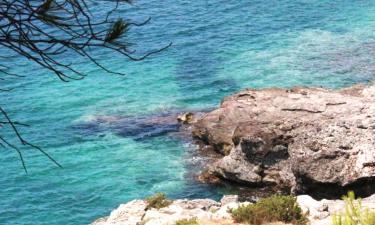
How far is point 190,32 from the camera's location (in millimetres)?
60688

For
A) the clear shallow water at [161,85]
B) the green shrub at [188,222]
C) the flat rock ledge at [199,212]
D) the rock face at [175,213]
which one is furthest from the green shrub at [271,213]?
the clear shallow water at [161,85]

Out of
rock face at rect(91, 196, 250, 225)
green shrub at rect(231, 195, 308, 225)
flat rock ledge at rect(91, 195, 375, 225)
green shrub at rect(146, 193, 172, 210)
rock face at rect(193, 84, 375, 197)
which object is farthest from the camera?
rock face at rect(193, 84, 375, 197)

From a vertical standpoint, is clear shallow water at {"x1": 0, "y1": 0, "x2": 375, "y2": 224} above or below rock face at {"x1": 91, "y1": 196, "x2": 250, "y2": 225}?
below

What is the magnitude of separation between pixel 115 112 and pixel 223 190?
589 inches

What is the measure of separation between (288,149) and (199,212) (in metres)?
9.70

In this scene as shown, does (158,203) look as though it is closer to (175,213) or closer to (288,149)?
(175,213)

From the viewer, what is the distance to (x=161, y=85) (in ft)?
167

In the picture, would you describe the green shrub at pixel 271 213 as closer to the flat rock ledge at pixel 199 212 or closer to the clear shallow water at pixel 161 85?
the flat rock ledge at pixel 199 212

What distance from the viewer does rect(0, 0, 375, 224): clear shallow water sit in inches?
1403

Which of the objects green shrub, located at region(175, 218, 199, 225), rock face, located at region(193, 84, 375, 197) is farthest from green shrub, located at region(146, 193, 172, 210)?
rock face, located at region(193, 84, 375, 197)

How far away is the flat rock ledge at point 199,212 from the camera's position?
22.3 metres

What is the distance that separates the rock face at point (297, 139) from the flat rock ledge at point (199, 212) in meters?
4.22

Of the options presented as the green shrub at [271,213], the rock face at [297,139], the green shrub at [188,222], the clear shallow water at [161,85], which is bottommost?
the clear shallow water at [161,85]

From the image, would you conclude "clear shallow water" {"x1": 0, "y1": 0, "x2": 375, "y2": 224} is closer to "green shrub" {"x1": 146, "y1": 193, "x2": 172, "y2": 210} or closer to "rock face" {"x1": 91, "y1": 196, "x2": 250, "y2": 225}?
"rock face" {"x1": 91, "y1": 196, "x2": 250, "y2": 225}
